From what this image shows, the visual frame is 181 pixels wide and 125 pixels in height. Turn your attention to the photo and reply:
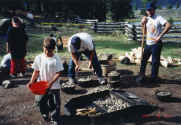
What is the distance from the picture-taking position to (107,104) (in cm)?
558

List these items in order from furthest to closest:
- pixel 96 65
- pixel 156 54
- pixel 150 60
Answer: pixel 150 60, pixel 96 65, pixel 156 54

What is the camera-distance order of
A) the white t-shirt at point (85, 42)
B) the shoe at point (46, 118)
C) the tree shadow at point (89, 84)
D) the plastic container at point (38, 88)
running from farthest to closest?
the tree shadow at point (89, 84), the white t-shirt at point (85, 42), the shoe at point (46, 118), the plastic container at point (38, 88)

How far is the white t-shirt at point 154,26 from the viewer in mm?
6910

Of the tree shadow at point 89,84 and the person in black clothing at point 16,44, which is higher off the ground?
the person in black clothing at point 16,44

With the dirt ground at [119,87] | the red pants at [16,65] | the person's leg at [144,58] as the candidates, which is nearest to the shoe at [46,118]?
the dirt ground at [119,87]

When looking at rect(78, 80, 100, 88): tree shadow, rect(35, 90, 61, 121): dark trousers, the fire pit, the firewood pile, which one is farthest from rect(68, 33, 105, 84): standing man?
the firewood pile

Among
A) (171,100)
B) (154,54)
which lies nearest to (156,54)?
(154,54)

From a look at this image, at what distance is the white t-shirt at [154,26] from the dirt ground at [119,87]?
1.42 m

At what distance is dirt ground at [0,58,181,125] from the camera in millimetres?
4859

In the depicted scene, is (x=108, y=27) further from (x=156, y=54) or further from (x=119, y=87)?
(x=119, y=87)

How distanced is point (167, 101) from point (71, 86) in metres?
2.50

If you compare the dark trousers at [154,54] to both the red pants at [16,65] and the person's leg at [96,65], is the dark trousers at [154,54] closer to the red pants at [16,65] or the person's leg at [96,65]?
the person's leg at [96,65]

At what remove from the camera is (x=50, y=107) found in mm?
4727

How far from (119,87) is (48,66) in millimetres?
3297
